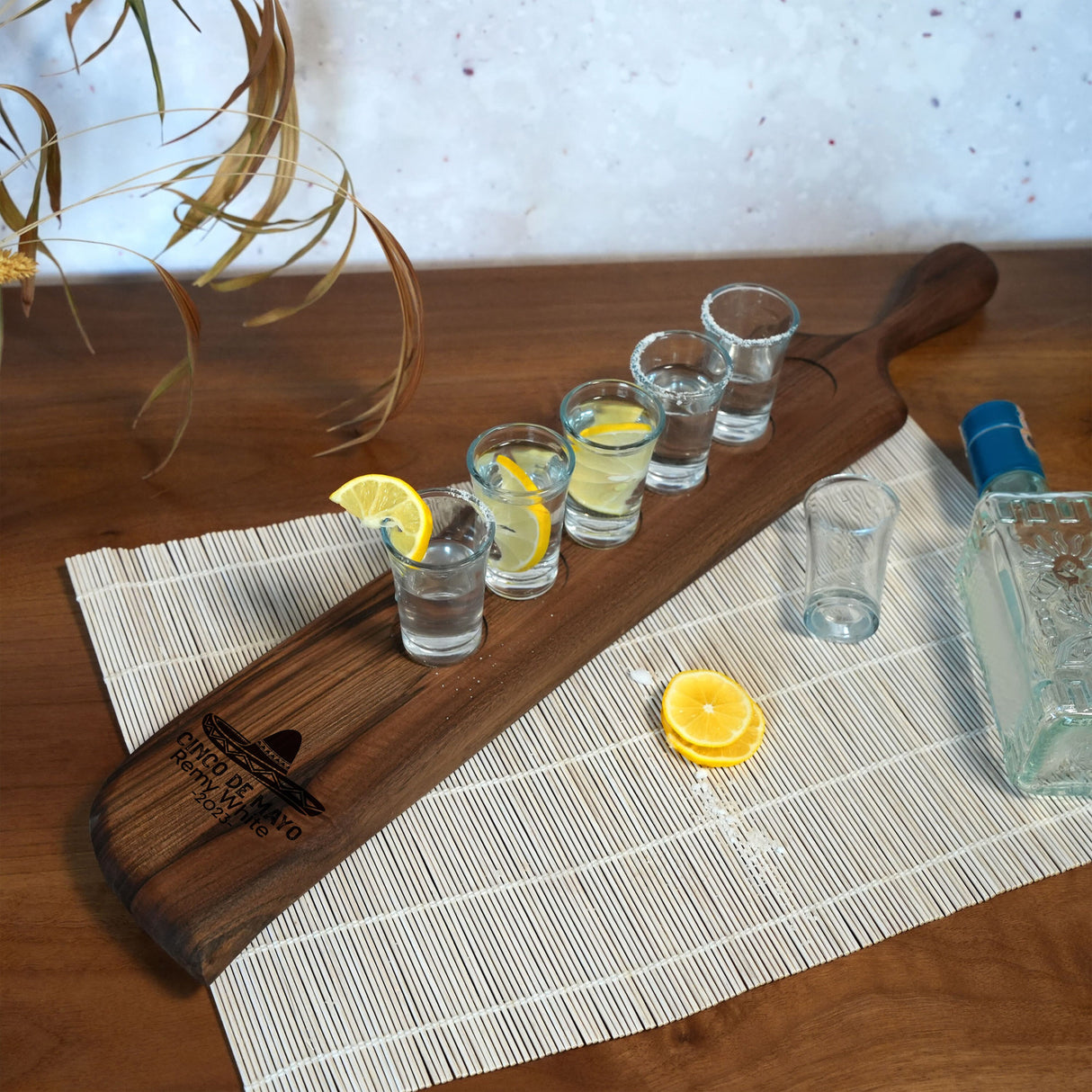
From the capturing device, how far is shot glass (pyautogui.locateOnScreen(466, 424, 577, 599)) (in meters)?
0.83

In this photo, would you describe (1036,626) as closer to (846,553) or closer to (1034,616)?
(1034,616)

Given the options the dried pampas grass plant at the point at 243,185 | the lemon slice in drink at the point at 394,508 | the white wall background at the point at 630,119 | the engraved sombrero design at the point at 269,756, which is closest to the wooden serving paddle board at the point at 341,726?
the engraved sombrero design at the point at 269,756

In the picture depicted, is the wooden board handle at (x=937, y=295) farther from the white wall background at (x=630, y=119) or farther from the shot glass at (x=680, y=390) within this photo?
the shot glass at (x=680, y=390)

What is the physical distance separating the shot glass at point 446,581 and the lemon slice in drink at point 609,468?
0.30ft

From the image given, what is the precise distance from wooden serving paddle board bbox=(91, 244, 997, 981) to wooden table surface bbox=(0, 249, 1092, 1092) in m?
0.06

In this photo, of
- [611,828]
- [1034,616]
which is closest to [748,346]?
[1034,616]

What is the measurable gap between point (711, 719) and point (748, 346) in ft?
1.09

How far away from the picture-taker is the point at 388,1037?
707 millimetres

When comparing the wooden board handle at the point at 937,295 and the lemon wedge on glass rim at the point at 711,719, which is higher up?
the wooden board handle at the point at 937,295

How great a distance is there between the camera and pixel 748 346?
39.2 inches

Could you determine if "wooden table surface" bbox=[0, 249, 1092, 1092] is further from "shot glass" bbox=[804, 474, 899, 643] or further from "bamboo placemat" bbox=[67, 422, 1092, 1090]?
"shot glass" bbox=[804, 474, 899, 643]

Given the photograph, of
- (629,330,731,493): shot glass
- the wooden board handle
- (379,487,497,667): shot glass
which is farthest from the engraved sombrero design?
the wooden board handle

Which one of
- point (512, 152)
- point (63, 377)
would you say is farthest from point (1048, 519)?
point (63, 377)

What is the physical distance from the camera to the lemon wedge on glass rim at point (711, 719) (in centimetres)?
85
